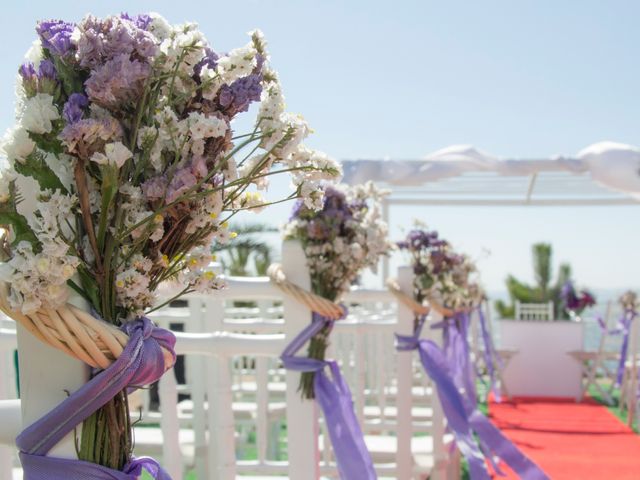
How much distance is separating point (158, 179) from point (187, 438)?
261cm

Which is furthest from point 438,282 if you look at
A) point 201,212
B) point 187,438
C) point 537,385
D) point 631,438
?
point 537,385

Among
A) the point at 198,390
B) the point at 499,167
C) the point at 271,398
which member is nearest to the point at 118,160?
the point at 198,390

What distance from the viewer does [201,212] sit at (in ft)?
3.86

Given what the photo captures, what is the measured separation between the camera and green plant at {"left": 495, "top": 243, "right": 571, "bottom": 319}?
14.7 meters

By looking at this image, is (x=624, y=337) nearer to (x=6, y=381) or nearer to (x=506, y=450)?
(x=506, y=450)

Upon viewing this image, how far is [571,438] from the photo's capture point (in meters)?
6.42

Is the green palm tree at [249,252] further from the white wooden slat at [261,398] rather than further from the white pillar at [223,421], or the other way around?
the white pillar at [223,421]

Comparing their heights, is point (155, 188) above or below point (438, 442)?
above

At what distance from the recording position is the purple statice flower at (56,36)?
1059mm

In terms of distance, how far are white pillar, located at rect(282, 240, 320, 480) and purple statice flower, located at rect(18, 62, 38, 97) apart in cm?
117

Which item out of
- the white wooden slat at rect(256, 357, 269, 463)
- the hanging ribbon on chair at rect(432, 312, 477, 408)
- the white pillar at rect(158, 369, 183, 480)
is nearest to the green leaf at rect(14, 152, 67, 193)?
the white pillar at rect(158, 369, 183, 480)

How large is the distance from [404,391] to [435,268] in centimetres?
77

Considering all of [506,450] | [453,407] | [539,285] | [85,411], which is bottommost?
[539,285]

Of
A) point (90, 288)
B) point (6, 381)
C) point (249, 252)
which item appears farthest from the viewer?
point (249, 252)
